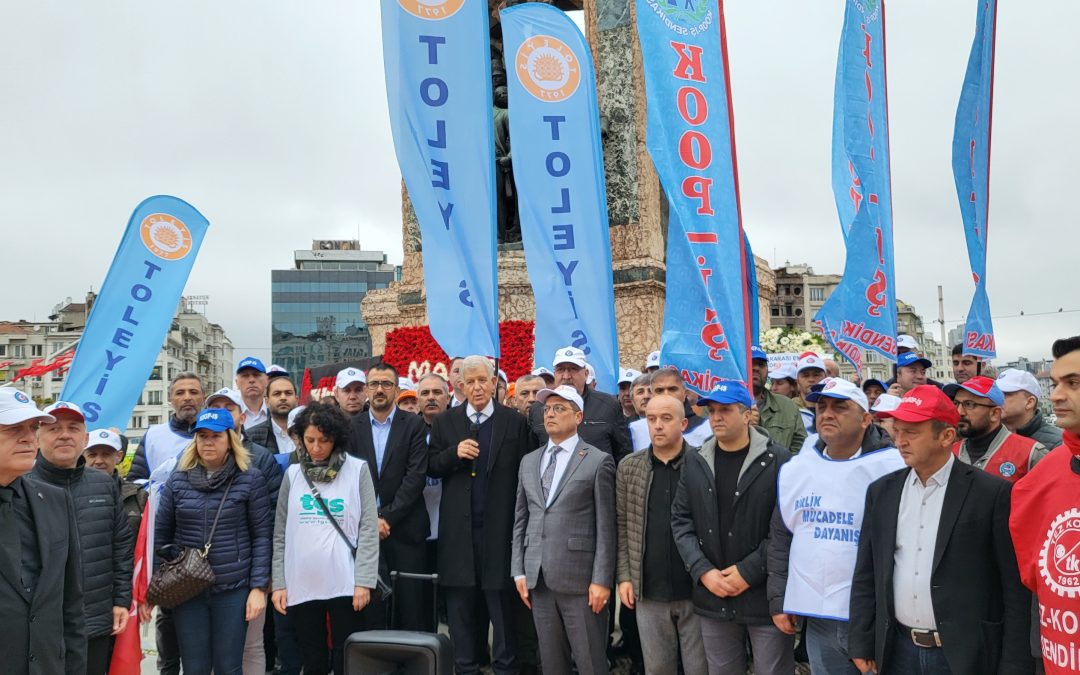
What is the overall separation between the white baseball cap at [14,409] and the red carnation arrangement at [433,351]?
7332mm

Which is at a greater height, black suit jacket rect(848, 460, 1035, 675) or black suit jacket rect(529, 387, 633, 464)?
black suit jacket rect(529, 387, 633, 464)

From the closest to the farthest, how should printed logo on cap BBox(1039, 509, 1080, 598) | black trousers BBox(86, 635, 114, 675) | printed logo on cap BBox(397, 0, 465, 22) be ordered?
printed logo on cap BBox(1039, 509, 1080, 598), black trousers BBox(86, 635, 114, 675), printed logo on cap BBox(397, 0, 465, 22)

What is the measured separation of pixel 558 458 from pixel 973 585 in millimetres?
2418

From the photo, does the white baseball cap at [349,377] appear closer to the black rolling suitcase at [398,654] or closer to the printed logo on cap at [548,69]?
the printed logo on cap at [548,69]

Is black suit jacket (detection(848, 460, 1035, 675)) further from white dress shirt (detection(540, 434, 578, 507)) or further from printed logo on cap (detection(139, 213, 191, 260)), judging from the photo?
printed logo on cap (detection(139, 213, 191, 260))

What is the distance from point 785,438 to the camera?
20.9 ft

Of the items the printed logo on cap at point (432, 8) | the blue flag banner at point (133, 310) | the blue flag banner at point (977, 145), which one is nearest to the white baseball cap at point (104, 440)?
the blue flag banner at point (133, 310)

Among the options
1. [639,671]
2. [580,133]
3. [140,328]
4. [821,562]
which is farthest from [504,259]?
[821,562]

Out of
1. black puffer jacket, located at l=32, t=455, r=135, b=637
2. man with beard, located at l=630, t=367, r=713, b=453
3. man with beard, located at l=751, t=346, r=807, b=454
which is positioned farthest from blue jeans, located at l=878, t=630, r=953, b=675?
black puffer jacket, located at l=32, t=455, r=135, b=637

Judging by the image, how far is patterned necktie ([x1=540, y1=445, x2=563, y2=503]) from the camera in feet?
17.0

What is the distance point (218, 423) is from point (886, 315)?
5.21 m

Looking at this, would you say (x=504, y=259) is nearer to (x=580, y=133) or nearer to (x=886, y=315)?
(x=580, y=133)

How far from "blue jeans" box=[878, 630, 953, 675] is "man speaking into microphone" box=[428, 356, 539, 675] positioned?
2.53 metres

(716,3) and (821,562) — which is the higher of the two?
(716,3)
